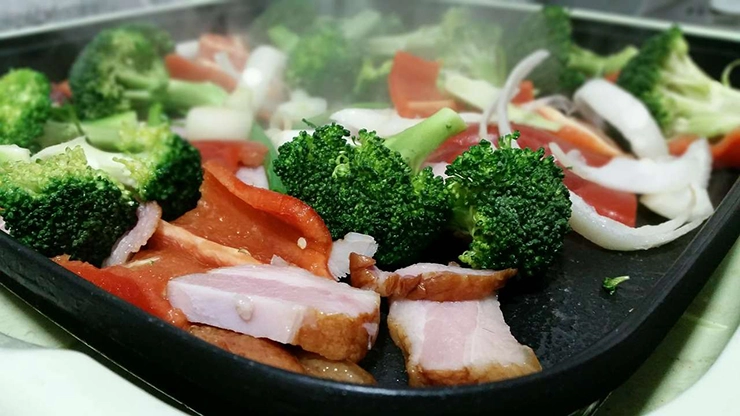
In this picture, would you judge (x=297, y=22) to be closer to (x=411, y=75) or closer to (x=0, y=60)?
(x=411, y=75)

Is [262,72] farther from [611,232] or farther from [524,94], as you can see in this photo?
[611,232]

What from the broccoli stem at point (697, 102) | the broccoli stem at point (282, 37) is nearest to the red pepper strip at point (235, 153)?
the broccoli stem at point (282, 37)

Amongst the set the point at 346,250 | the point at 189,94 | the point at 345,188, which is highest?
the point at 345,188

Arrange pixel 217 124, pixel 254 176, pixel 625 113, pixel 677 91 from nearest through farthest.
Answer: pixel 254 176, pixel 217 124, pixel 625 113, pixel 677 91

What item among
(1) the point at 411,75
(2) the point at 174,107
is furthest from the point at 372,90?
(2) the point at 174,107

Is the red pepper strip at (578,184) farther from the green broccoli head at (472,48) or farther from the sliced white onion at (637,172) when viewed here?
the green broccoli head at (472,48)

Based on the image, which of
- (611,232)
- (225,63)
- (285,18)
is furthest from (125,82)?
(611,232)

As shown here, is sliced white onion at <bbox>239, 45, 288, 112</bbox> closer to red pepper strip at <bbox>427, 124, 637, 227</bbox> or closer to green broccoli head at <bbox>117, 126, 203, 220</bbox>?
green broccoli head at <bbox>117, 126, 203, 220</bbox>
